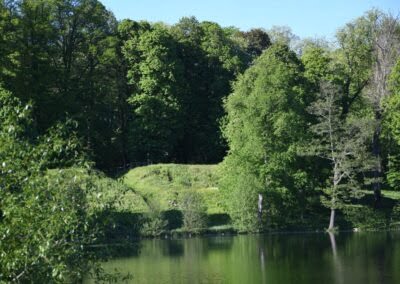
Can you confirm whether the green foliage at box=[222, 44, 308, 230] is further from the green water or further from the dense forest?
the green water

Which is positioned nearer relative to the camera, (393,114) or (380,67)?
(393,114)

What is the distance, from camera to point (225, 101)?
53.6 meters

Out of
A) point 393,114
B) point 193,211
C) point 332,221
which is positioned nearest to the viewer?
point 193,211

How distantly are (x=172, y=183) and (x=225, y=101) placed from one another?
28.8 ft

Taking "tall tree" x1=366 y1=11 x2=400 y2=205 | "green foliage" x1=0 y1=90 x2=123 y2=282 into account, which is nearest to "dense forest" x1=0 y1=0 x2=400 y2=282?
"tall tree" x1=366 y1=11 x2=400 y2=205

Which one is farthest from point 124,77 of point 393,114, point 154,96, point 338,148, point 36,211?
point 36,211

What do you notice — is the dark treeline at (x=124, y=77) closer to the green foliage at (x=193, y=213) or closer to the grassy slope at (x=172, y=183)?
the grassy slope at (x=172, y=183)

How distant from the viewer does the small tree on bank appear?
45094mm

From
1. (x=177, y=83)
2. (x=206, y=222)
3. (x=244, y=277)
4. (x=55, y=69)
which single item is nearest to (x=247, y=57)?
(x=177, y=83)

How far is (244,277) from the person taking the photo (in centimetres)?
2606

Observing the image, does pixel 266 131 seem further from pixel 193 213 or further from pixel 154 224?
pixel 154 224

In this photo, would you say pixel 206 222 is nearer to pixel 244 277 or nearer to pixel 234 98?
pixel 234 98

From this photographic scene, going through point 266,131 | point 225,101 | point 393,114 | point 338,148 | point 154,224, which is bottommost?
point 154,224

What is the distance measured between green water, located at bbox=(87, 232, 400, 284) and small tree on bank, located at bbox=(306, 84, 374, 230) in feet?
12.5
